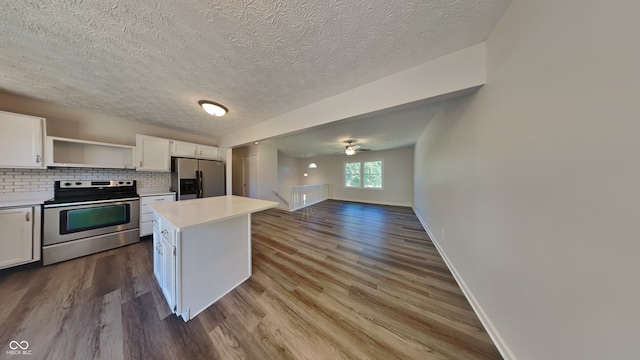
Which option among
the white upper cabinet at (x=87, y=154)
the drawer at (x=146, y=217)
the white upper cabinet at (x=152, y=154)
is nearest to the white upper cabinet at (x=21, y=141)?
the white upper cabinet at (x=87, y=154)

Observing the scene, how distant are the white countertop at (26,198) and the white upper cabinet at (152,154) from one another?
3.36 feet

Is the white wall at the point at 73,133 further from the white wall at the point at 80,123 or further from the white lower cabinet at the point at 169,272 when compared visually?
the white lower cabinet at the point at 169,272

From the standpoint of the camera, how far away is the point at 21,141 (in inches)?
82.5

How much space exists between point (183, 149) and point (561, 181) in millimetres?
4923

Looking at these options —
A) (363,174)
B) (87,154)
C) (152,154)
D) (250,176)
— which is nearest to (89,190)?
(87,154)

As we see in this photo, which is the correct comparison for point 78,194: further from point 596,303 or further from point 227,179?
point 596,303

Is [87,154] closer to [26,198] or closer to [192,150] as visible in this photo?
[26,198]

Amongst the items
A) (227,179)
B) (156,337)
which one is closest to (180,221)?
(156,337)

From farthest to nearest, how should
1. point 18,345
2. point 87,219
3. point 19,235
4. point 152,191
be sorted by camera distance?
point 152,191 → point 87,219 → point 19,235 → point 18,345

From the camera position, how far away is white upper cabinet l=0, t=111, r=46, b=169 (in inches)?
79.0

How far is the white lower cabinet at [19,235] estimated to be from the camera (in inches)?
75.5

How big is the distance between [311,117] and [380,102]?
98 centimetres

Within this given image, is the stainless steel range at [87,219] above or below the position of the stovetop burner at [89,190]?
below

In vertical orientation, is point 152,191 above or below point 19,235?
above
